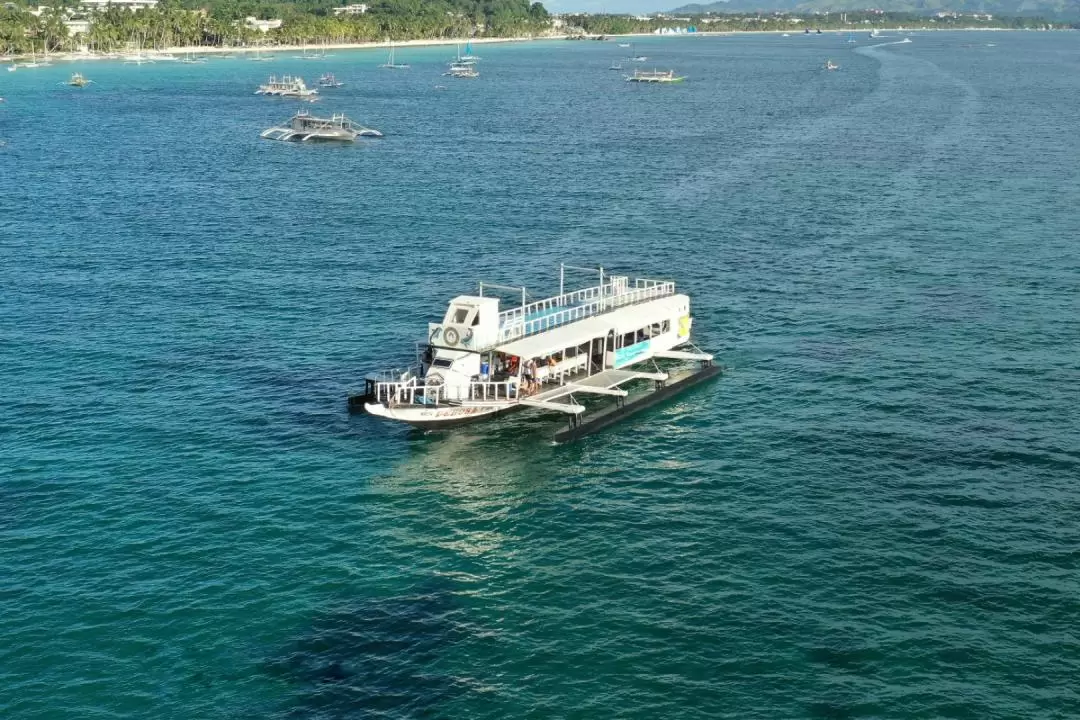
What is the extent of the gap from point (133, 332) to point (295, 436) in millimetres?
28338

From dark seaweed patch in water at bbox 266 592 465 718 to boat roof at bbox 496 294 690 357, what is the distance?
2747cm

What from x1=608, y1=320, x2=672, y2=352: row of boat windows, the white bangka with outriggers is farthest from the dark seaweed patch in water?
x1=608, y1=320, x2=672, y2=352: row of boat windows

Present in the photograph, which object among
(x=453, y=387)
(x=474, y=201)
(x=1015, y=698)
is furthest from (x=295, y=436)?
(x=474, y=201)

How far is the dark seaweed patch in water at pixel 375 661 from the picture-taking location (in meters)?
49.4

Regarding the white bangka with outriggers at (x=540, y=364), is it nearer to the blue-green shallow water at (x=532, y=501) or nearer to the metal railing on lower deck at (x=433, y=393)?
the metal railing on lower deck at (x=433, y=393)

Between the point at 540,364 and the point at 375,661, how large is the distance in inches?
1392

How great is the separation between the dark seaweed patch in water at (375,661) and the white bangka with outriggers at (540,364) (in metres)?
22.8

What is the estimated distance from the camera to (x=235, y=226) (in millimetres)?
141875

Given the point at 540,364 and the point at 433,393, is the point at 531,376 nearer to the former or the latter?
the point at 540,364

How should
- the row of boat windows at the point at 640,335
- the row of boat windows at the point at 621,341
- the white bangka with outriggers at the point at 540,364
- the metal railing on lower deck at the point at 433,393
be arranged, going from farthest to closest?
the row of boat windows at the point at 640,335
the row of boat windows at the point at 621,341
the white bangka with outriggers at the point at 540,364
the metal railing on lower deck at the point at 433,393

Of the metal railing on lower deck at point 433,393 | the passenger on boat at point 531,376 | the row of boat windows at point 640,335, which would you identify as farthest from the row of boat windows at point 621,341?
the passenger on boat at point 531,376

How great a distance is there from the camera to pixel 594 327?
88.2 m

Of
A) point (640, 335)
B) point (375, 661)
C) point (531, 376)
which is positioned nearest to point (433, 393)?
point (531, 376)

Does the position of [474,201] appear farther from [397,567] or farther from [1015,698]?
[1015,698]
